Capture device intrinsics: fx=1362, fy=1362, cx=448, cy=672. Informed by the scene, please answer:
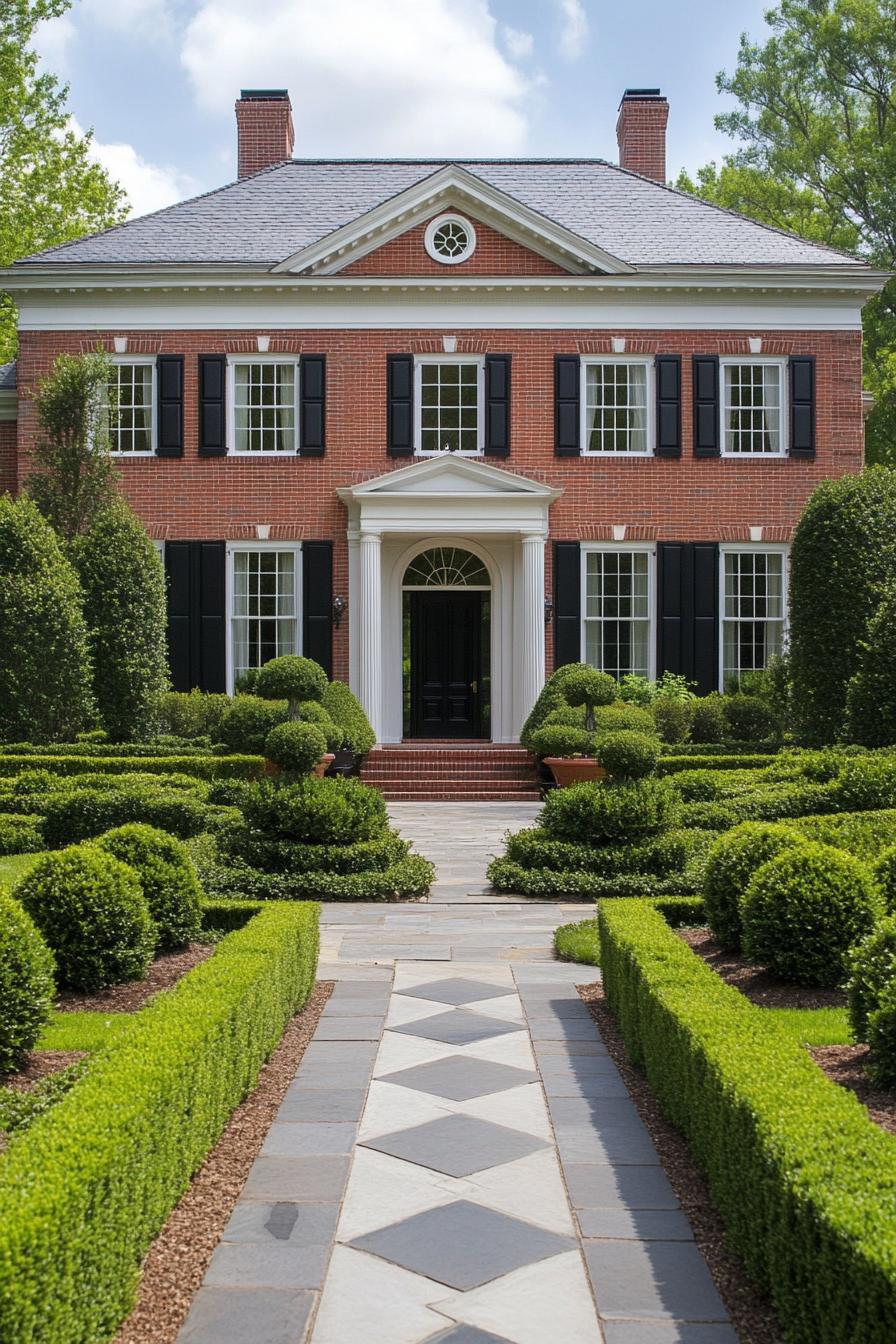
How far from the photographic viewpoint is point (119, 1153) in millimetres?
3461

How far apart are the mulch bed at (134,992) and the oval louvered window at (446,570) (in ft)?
49.2

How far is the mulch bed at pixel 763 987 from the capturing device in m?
6.32

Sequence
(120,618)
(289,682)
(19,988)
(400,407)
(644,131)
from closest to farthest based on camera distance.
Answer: (19,988), (289,682), (120,618), (400,407), (644,131)

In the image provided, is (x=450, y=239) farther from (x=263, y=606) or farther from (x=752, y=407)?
(x=263, y=606)

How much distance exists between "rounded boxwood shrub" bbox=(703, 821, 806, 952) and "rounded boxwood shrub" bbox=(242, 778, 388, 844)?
13.1 ft

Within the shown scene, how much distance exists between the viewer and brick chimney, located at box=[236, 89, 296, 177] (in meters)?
25.6

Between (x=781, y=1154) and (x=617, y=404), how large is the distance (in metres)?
Result: 18.9

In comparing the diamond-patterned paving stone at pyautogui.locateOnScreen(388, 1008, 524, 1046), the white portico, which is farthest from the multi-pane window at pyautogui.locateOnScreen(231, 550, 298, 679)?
the diamond-patterned paving stone at pyautogui.locateOnScreen(388, 1008, 524, 1046)

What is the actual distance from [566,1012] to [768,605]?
15556mm

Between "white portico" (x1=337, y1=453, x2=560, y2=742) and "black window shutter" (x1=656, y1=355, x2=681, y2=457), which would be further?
"black window shutter" (x1=656, y1=355, x2=681, y2=457)

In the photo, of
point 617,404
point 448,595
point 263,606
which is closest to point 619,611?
point 448,595

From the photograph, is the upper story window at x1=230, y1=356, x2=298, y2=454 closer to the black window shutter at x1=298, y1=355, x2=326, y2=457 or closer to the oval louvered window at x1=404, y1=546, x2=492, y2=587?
the black window shutter at x1=298, y1=355, x2=326, y2=457

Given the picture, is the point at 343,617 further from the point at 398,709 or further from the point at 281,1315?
the point at 281,1315

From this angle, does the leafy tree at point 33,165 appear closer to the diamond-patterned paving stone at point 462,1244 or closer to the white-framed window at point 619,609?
the white-framed window at point 619,609
